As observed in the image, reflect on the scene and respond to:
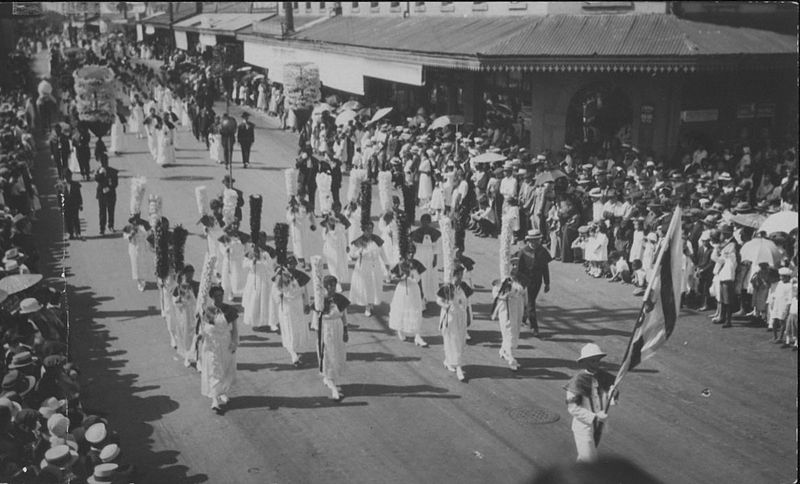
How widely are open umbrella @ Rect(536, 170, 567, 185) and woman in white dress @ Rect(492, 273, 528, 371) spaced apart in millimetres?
6439

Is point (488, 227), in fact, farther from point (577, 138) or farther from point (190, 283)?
point (190, 283)

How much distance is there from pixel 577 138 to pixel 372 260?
38.8 feet

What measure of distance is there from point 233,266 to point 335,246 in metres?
1.95

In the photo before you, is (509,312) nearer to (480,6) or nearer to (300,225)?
(300,225)

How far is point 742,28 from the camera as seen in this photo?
2352cm

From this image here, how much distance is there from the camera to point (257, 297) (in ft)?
44.8

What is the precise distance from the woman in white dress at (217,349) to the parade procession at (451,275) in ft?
0.12

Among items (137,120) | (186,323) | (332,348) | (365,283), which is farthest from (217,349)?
(137,120)

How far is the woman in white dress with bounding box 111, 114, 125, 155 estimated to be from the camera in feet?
96.2

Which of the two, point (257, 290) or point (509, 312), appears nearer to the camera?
point (509, 312)

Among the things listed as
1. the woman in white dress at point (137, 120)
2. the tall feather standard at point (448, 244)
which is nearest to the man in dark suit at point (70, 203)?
the tall feather standard at point (448, 244)

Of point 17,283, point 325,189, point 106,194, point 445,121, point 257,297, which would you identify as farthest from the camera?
point 445,121

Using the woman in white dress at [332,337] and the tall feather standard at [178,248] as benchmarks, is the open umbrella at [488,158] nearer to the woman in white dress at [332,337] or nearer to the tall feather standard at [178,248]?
the tall feather standard at [178,248]

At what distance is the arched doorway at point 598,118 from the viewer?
23797mm
